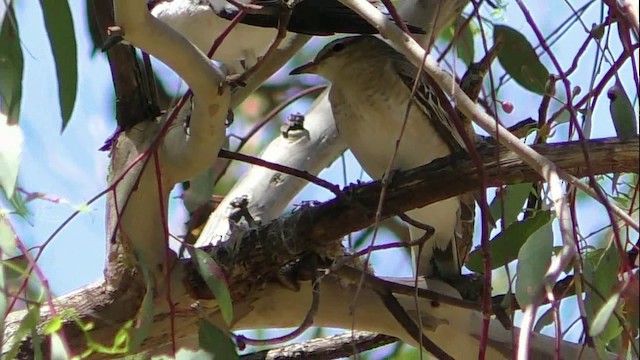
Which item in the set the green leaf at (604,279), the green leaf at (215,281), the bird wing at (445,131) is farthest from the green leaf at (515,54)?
the green leaf at (215,281)

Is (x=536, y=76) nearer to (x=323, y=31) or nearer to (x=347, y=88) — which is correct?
(x=323, y=31)

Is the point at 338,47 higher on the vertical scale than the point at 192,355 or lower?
higher

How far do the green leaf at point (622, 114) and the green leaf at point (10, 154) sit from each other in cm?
67

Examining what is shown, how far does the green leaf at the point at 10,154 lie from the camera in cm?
96

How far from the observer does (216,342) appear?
1.29 m

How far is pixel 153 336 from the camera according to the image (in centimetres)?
141

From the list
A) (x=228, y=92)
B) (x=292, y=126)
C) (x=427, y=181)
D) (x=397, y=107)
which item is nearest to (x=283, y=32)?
(x=228, y=92)

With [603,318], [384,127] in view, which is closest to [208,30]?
[384,127]

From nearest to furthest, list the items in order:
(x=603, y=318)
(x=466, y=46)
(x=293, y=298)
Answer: (x=603, y=318) → (x=293, y=298) → (x=466, y=46)

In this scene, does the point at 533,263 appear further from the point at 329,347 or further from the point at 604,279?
the point at 329,347

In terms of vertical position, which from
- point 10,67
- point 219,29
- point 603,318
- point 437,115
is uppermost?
point 219,29

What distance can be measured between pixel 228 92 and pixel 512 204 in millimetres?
416

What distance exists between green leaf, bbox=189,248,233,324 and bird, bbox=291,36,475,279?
460 mm

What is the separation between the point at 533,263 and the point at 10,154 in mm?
531
